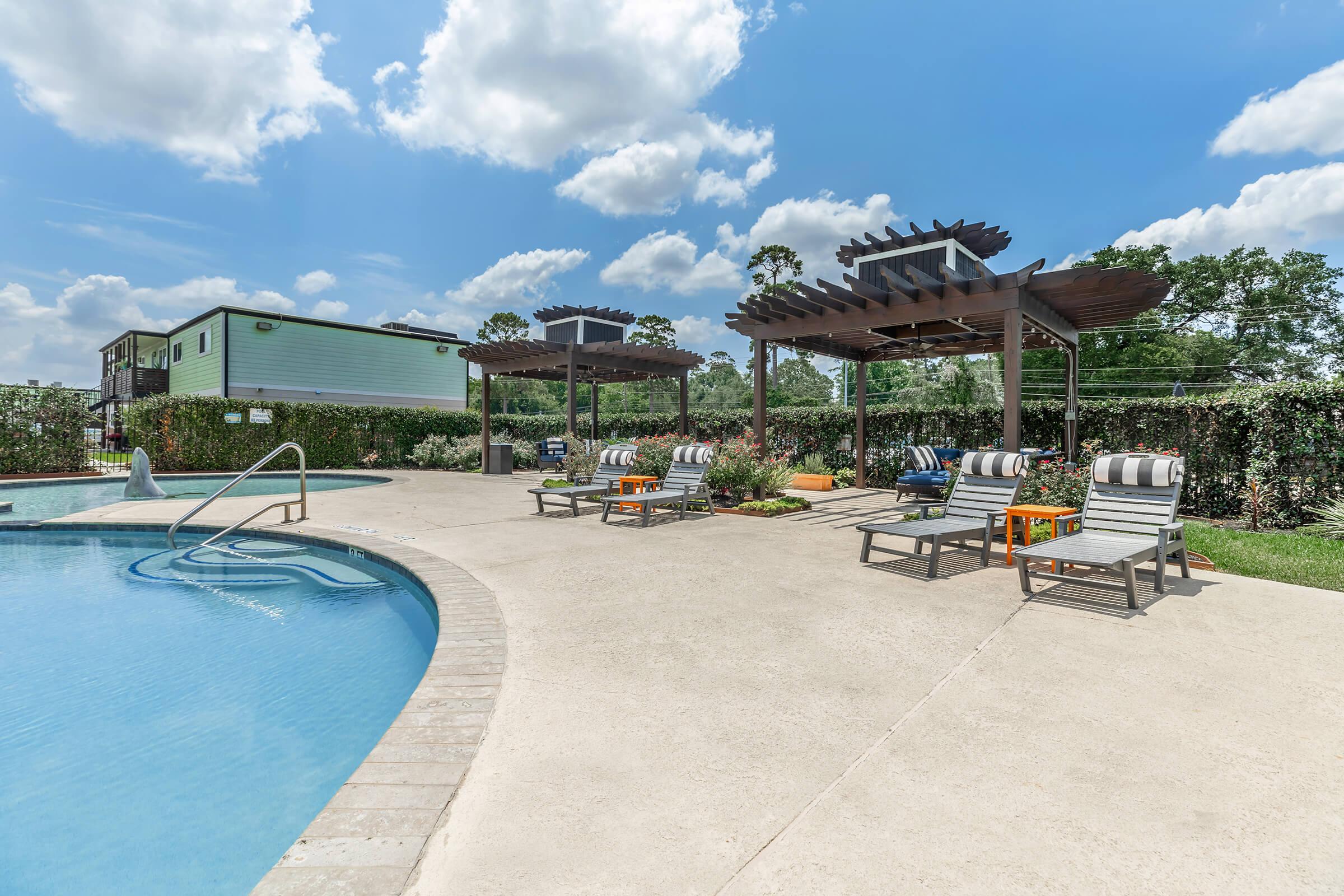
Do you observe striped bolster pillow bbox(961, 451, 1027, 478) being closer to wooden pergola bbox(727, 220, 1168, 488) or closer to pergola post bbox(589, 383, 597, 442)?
wooden pergola bbox(727, 220, 1168, 488)

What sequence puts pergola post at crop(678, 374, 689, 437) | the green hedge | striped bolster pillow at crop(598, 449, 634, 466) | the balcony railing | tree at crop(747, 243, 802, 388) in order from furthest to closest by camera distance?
tree at crop(747, 243, 802, 388) < the balcony railing < pergola post at crop(678, 374, 689, 437) < the green hedge < striped bolster pillow at crop(598, 449, 634, 466)

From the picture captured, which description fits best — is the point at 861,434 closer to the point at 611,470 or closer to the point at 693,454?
the point at 693,454

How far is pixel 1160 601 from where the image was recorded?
4285 millimetres

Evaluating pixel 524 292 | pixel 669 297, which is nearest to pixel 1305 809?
pixel 524 292

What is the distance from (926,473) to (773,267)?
28392mm

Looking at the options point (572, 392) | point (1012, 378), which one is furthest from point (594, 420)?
point (1012, 378)

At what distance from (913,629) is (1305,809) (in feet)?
6.07

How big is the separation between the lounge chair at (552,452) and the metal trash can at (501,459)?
84 cm

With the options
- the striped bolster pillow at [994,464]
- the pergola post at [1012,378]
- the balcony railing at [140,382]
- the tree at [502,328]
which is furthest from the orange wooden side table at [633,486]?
the tree at [502,328]

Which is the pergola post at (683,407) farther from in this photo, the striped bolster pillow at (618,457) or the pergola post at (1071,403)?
the pergola post at (1071,403)

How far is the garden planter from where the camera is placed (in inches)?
505

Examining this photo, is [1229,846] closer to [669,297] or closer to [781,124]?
[781,124]

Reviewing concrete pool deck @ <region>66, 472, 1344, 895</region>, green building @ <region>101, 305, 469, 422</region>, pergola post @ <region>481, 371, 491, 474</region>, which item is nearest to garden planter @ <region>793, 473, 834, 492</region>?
concrete pool deck @ <region>66, 472, 1344, 895</region>

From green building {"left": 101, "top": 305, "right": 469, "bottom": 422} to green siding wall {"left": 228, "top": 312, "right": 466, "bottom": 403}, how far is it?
0.03 m
